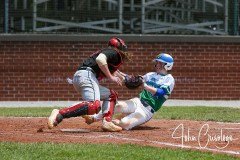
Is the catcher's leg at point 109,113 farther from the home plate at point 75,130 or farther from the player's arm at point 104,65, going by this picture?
the player's arm at point 104,65

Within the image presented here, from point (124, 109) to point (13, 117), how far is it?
3.09 meters

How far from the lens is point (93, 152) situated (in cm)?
857

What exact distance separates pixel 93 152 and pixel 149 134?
100 inches

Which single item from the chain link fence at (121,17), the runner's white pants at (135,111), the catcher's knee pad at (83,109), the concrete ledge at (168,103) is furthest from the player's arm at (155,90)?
the chain link fence at (121,17)

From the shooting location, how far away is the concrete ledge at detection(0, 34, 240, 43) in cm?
1994

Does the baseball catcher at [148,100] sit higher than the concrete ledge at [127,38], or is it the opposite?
the concrete ledge at [127,38]

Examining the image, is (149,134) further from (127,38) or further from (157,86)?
(127,38)

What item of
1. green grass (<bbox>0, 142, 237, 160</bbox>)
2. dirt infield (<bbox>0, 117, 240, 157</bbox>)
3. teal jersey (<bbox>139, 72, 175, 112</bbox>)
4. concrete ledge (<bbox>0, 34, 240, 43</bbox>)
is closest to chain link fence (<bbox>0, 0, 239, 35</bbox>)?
concrete ledge (<bbox>0, 34, 240, 43</bbox>)

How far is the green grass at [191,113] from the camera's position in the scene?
14.3 meters

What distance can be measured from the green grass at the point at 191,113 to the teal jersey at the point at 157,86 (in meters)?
2.36

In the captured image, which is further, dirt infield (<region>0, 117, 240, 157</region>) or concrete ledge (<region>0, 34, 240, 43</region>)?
concrete ledge (<region>0, 34, 240, 43</region>)

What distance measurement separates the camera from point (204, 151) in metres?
8.91

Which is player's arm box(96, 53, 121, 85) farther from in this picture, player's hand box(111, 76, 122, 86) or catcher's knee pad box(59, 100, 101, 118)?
catcher's knee pad box(59, 100, 101, 118)

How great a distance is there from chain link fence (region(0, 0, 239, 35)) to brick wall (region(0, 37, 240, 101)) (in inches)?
22.8
